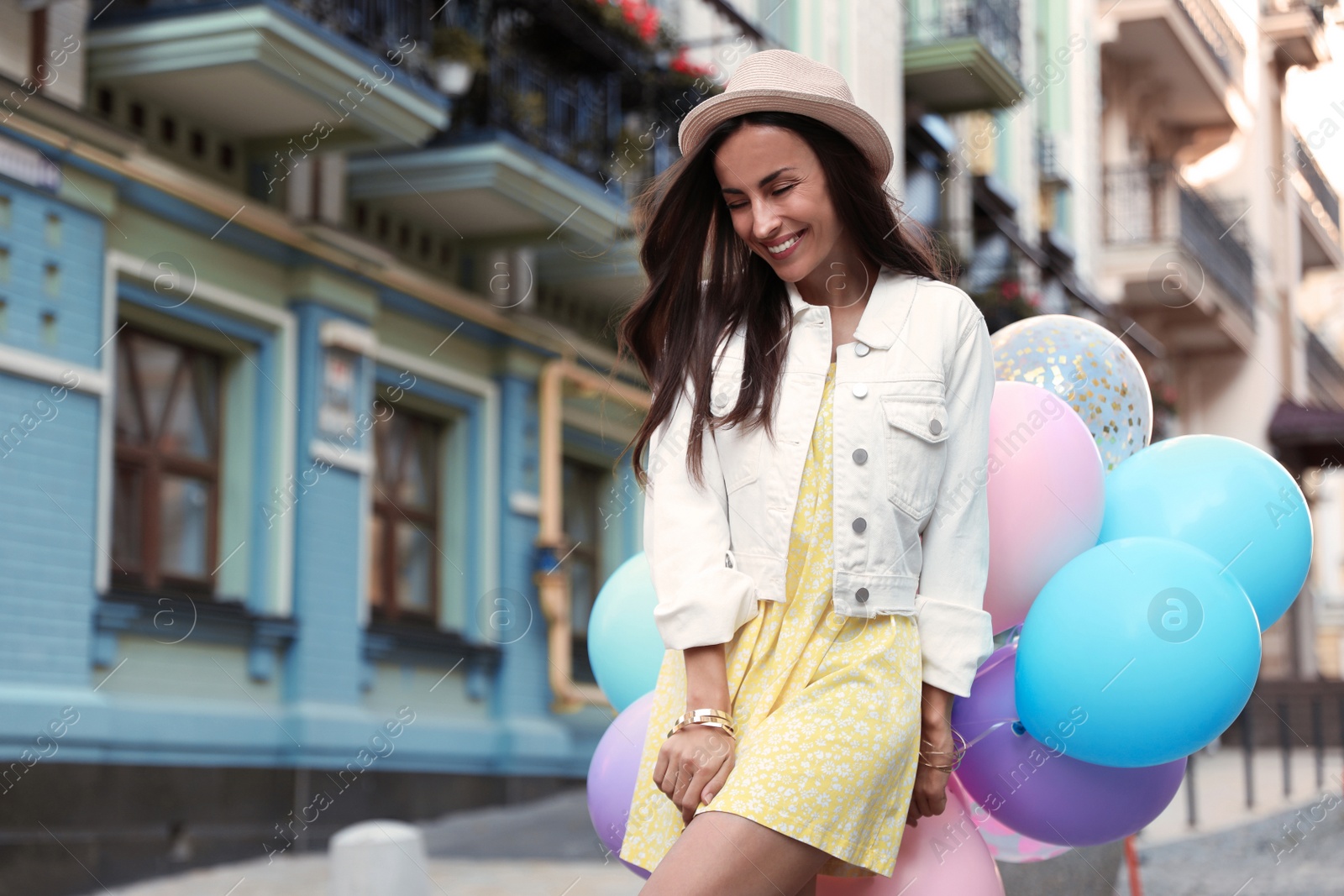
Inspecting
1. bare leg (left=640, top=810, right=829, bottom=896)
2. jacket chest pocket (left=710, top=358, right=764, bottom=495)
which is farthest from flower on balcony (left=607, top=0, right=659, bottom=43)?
bare leg (left=640, top=810, right=829, bottom=896)

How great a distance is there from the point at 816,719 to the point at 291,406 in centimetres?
766

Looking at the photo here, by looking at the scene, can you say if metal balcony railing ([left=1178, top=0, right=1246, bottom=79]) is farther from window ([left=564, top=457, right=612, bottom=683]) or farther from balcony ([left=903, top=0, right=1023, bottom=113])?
window ([left=564, top=457, right=612, bottom=683])

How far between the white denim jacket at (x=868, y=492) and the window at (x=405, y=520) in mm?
8410

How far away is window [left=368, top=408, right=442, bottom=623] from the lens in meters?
10.9

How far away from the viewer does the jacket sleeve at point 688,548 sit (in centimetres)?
245

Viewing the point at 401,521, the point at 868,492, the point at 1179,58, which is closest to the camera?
the point at 868,492

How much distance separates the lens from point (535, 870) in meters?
8.66

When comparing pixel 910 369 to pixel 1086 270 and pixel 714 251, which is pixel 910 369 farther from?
pixel 1086 270

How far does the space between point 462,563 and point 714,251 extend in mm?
9034

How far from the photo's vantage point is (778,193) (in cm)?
256

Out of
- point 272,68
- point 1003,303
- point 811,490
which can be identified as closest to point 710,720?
point 811,490

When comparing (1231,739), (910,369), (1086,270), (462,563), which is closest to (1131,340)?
(1086,270)

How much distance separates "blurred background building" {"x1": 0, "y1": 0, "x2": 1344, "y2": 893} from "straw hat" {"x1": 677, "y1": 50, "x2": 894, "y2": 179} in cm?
286

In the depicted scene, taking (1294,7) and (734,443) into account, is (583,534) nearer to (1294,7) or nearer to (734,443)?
(734,443)
